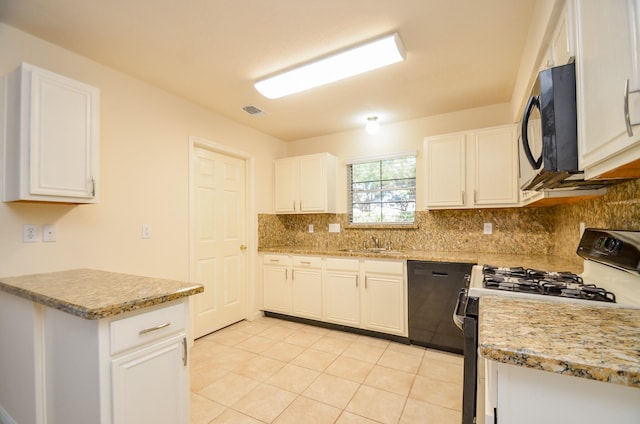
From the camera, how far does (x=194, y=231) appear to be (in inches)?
118

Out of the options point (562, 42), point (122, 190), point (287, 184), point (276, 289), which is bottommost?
point (276, 289)

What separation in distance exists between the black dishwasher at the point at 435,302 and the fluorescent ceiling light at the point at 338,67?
1816 mm

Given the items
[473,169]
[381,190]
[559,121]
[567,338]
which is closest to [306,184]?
[381,190]

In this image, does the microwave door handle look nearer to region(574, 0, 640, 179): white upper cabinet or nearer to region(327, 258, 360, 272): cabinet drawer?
region(574, 0, 640, 179): white upper cabinet

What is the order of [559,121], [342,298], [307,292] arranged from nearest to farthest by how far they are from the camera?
[559,121] < [342,298] < [307,292]

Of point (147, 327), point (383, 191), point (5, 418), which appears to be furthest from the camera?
point (383, 191)

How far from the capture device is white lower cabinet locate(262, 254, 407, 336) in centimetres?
296

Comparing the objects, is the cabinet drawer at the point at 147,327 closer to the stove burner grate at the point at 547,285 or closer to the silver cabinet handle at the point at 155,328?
the silver cabinet handle at the point at 155,328

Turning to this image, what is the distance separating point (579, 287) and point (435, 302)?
150cm

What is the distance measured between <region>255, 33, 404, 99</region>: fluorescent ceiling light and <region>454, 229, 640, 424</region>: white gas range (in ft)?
5.11

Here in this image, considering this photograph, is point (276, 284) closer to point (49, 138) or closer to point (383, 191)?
point (383, 191)

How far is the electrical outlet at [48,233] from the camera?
191 centimetres

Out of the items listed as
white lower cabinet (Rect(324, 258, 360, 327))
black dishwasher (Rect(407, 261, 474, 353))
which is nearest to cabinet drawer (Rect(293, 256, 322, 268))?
white lower cabinet (Rect(324, 258, 360, 327))

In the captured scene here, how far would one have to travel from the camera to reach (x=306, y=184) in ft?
12.6
